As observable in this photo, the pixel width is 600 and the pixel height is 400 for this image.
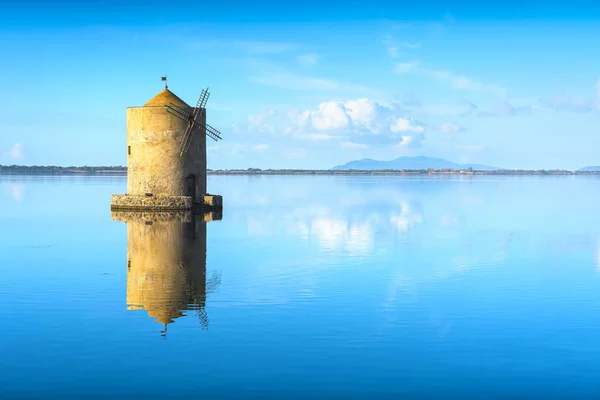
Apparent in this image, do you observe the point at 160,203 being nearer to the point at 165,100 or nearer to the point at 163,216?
the point at 163,216

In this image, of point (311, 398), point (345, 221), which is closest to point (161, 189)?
point (345, 221)

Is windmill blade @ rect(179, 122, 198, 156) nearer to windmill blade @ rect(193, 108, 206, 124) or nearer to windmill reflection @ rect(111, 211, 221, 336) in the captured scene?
windmill blade @ rect(193, 108, 206, 124)

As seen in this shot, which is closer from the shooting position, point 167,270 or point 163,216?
point 167,270

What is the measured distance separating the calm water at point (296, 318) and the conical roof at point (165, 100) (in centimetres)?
1049

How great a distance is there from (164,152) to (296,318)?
21.3m

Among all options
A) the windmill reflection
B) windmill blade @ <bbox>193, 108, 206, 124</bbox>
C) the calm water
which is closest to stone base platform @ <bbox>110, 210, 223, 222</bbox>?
the windmill reflection

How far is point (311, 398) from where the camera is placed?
723cm

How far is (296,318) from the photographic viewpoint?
34.4ft

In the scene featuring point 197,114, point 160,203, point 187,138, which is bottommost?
point 160,203

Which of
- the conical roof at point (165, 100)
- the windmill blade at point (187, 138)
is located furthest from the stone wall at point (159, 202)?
the conical roof at point (165, 100)

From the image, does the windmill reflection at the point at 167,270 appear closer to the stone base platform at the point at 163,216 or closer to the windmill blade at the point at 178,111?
the stone base platform at the point at 163,216

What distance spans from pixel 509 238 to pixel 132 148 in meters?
15.8

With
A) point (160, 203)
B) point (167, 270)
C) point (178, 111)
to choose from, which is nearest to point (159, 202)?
point (160, 203)

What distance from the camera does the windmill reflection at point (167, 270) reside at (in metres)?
11.3
